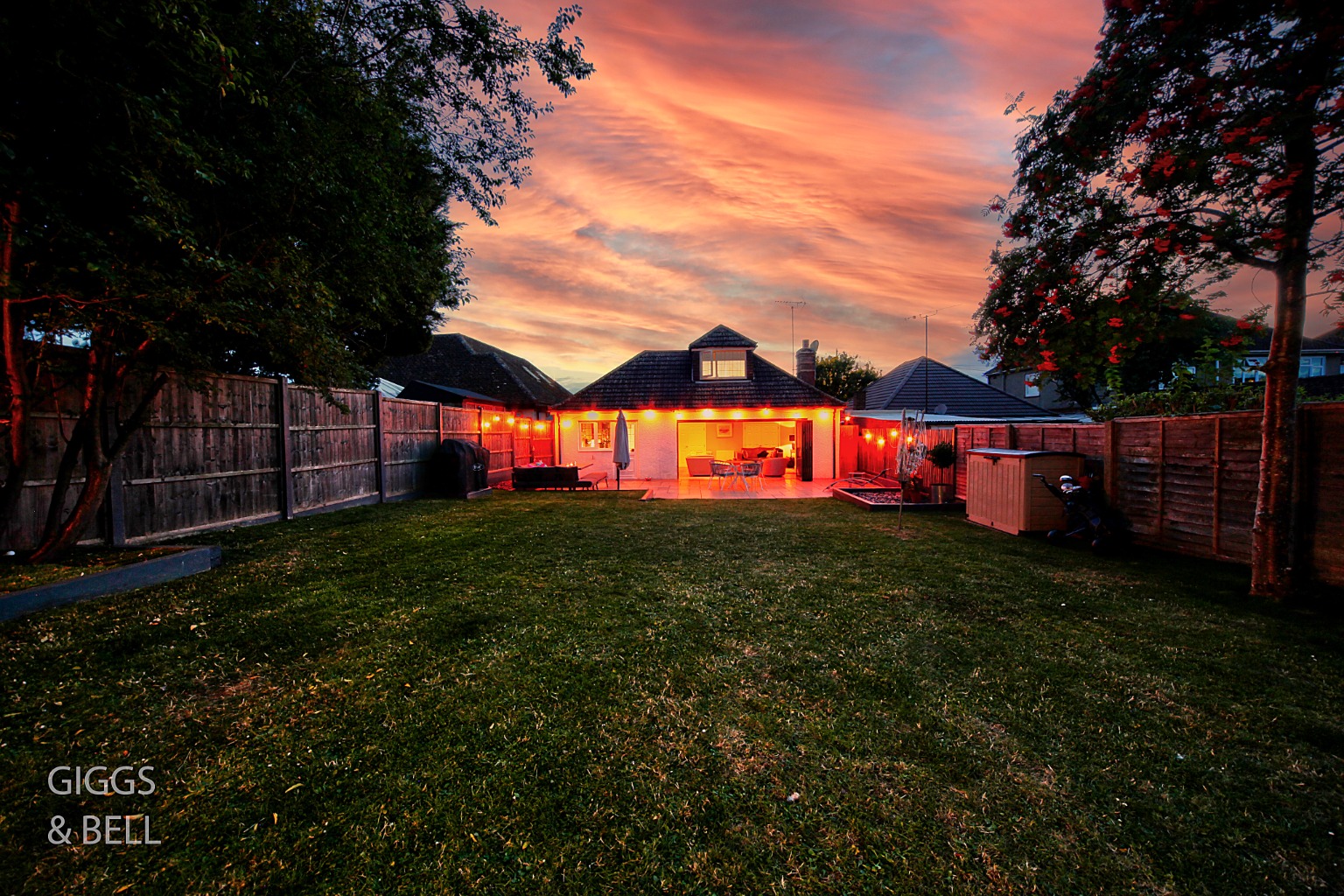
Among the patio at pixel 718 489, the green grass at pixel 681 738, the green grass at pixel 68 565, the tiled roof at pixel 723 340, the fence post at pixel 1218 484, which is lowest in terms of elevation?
the patio at pixel 718 489

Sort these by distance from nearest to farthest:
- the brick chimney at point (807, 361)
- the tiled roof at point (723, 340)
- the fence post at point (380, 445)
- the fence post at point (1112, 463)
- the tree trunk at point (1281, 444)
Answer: the tree trunk at point (1281, 444) < the fence post at point (1112, 463) < the fence post at point (380, 445) < the tiled roof at point (723, 340) < the brick chimney at point (807, 361)

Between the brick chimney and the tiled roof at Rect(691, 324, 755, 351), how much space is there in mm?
2417

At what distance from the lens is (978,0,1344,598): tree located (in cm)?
386

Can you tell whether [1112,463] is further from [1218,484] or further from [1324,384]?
[1324,384]

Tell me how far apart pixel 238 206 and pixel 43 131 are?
1.63 meters

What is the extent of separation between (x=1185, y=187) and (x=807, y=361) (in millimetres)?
14370

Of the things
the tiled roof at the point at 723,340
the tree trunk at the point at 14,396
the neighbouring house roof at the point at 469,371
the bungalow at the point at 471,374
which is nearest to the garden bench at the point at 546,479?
the bungalow at the point at 471,374

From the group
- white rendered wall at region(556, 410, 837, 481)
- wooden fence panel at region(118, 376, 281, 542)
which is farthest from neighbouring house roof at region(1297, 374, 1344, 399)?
wooden fence panel at region(118, 376, 281, 542)

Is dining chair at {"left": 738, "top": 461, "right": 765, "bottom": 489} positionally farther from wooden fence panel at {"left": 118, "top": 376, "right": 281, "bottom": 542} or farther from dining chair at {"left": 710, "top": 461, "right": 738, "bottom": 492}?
wooden fence panel at {"left": 118, "top": 376, "right": 281, "bottom": 542}

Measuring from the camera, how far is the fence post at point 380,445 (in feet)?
34.2

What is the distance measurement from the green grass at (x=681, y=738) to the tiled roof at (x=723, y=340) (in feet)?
45.4

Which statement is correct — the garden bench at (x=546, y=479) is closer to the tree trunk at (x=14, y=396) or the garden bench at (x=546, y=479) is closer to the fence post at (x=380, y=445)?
the fence post at (x=380, y=445)

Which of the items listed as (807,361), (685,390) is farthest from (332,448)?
(807,361)

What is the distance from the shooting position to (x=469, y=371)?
70.6ft
